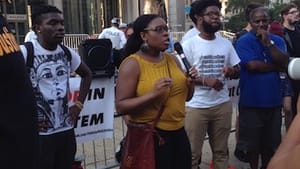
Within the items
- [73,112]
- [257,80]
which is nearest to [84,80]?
[73,112]

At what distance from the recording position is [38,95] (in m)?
3.53

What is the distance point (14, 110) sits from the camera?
6.15ft

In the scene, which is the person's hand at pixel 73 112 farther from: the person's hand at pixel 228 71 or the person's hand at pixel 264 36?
the person's hand at pixel 264 36

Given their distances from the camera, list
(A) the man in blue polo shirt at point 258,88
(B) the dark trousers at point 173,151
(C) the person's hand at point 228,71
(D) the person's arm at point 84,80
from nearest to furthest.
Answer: (B) the dark trousers at point 173,151 → (D) the person's arm at point 84,80 → (C) the person's hand at point 228,71 → (A) the man in blue polo shirt at point 258,88

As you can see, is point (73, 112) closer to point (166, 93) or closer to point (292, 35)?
point (166, 93)

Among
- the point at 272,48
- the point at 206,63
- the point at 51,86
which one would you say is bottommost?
the point at 51,86

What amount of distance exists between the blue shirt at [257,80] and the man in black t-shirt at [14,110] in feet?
9.90

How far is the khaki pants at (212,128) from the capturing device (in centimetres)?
433

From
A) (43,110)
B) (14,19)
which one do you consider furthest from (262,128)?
(14,19)

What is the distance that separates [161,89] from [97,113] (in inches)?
69.8

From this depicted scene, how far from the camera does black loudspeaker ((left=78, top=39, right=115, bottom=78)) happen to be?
5043 mm

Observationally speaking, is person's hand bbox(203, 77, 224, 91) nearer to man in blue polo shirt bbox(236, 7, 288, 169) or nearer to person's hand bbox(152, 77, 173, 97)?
man in blue polo shirt bbox(236, 7, 288, 169)

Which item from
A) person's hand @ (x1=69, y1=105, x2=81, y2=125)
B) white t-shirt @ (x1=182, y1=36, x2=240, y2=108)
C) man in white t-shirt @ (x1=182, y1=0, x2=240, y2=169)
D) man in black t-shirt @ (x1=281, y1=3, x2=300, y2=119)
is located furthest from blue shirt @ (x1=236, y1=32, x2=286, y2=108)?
person's hand @ (x1=69, y1=105, x2=81, y2=125)

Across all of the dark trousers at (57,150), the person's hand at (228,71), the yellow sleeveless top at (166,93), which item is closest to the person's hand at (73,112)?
the dark trousers at (57,150)
